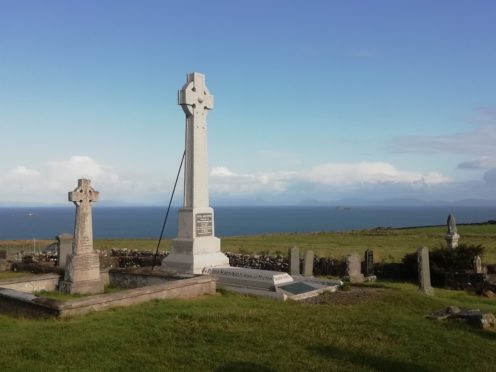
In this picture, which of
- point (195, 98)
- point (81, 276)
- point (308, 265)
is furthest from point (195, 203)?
point (308, 265)

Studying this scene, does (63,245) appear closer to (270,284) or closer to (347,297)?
(270,284)

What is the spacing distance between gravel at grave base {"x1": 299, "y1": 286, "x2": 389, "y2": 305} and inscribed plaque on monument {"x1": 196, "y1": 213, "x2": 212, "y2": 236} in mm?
4017

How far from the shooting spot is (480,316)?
914 centimetres

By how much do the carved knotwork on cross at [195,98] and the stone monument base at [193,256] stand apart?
372 centimetres

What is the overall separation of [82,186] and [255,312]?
24.0ft

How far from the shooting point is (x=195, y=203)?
573 inches

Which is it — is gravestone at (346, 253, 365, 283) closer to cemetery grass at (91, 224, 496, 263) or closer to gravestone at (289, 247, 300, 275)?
gravestone at (289, 247, 300, 275)

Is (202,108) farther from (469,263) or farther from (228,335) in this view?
(469,263)

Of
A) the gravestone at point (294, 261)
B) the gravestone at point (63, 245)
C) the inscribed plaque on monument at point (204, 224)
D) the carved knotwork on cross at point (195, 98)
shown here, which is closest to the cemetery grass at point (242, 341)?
the inscribed plaque on monument at point (204, 224)

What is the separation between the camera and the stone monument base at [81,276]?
534 inches

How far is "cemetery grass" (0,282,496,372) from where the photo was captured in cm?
657

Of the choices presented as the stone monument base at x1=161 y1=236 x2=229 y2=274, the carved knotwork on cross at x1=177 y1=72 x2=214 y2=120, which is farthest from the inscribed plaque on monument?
the carved knotwork on cross at x1=177 y1=72 x2=214 y2=120

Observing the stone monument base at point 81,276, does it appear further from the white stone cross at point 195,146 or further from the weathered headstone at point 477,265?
the weathered headstone at point 477,265

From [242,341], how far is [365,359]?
5.91 ft
